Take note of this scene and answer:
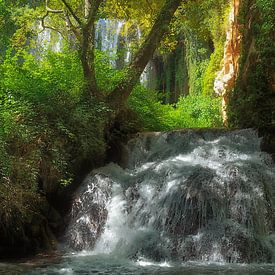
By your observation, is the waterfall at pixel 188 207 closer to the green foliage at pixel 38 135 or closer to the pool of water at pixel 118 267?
the pool of water at pixel 118 267

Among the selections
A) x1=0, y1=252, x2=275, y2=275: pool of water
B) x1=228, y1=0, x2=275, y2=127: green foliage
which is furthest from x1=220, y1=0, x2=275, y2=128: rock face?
x1=0, y1=252, x2=275, y2=275: pool of water

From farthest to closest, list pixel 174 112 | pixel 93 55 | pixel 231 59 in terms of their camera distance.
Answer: pixel 174 112
pixel 231 59
pixel 93 55

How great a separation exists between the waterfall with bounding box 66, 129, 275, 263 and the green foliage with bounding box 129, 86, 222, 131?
127 inches

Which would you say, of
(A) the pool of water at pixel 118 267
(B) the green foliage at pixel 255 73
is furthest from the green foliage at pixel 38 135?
(B) the green foliage at pixel 255 73

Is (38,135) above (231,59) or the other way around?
the other way around

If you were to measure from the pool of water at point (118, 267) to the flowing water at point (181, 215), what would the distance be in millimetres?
13

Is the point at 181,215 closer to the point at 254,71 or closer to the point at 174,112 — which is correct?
the point at 254,71

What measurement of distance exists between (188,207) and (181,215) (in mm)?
181

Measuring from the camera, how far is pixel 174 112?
1631 cm

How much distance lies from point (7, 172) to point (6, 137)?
0.83 m

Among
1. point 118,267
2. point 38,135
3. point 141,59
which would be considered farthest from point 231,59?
point 118,267

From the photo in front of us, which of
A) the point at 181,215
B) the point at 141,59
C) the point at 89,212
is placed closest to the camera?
the point at 181,215

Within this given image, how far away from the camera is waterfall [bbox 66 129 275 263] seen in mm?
6551

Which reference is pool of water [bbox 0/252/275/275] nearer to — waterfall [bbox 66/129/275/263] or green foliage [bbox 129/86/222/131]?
waterfall [bbox 66/129/275/263]
